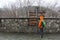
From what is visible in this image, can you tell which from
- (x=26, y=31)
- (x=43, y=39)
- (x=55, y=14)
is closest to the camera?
(x=43, y=39)

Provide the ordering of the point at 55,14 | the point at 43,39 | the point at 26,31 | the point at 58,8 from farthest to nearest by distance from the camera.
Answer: the point at 58,8 → the point at 55,14 → the point at 26,31 → the point at 43,39

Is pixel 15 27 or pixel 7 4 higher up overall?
pixel 7 4

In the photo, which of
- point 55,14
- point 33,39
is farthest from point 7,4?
point 33,39

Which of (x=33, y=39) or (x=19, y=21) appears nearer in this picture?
(x=33, y=39)

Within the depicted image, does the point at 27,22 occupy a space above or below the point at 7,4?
below

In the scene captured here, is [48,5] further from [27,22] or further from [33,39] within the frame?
[33,39]

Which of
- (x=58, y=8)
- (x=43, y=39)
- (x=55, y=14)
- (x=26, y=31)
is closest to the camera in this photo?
(x=43, y=39)

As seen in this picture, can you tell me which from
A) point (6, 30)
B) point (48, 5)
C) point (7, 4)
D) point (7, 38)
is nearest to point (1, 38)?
point (7, 38)

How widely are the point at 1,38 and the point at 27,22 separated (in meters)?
2.05

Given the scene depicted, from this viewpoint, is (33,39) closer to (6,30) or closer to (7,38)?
(7,38)

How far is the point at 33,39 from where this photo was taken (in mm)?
7875

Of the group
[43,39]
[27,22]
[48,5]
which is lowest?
[43,39]

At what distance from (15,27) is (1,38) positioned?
60.2 inches

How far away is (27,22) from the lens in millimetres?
9352
